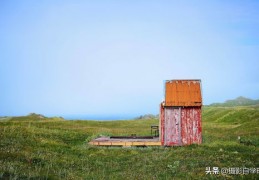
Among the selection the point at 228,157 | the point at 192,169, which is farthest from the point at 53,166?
the point at 228,157

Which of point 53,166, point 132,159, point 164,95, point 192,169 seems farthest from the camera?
point 164,95

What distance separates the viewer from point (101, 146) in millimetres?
30609

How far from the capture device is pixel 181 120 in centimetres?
3195

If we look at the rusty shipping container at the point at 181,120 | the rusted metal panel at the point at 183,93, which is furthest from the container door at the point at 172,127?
the rusted metal panel at the point at 183,93

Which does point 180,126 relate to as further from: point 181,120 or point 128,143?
point 128,143

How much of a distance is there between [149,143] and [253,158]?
36.5 feet

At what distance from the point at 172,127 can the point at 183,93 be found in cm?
368

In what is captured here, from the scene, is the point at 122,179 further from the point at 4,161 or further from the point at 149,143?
the point at 149,143

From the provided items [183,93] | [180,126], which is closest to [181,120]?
[180,126]

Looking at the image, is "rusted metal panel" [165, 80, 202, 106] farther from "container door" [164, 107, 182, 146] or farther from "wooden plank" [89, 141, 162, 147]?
"wooden plank" [89, 141, 162, 147]

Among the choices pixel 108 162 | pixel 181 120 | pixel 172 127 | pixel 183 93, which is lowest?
pixel 108 162

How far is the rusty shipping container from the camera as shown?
31672 mm

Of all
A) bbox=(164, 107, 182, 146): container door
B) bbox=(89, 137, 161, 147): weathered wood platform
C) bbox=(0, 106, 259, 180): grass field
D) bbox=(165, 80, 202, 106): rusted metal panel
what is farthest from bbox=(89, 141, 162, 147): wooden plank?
bbox=(165, 80, 202, 106): rusted metal panel

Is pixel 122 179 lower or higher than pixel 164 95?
lower
